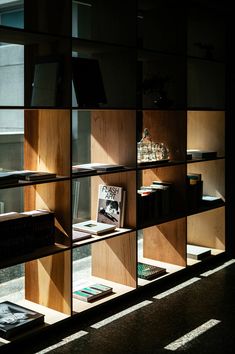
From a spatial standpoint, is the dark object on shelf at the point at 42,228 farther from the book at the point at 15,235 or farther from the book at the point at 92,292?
the book at the point at 92,292

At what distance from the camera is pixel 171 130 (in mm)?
4191

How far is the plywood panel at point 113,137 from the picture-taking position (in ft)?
12.1

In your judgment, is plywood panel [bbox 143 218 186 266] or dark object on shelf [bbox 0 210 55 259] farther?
plywood panel [bbox 143 218 186 266]

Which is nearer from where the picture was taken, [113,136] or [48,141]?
[48,141]

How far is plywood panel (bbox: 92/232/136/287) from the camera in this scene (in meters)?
3.80

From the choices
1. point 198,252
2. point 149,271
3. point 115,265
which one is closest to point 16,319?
point 115,265

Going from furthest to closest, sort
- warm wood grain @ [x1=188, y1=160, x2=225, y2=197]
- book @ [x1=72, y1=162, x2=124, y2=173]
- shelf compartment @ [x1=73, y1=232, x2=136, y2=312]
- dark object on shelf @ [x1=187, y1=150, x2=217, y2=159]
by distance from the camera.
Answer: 1. warm wood grain @ [x1=188, y1=160, x2=225, y2=197]
2. dark object on shelf @ [x1=187, y1=150, x2=217, y2=159]
3. shelf compartment @ [x1=73, y1=232, x2=136, y2=312]
4. book @ [x1=72, y1=162, x2=124, y2=173]

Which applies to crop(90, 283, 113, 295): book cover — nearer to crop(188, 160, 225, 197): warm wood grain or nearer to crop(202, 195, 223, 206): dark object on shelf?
crop(202, 195, 223, 206): dark object on shelf

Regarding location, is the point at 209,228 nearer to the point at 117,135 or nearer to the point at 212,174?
the point at 212,174

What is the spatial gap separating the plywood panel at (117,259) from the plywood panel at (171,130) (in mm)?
818

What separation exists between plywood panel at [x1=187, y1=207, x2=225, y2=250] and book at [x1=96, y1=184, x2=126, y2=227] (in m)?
1.36

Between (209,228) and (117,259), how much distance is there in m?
1.34

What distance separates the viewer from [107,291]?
370 cm

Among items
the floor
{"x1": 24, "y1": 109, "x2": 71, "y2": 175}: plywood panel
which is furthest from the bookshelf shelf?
the floor
